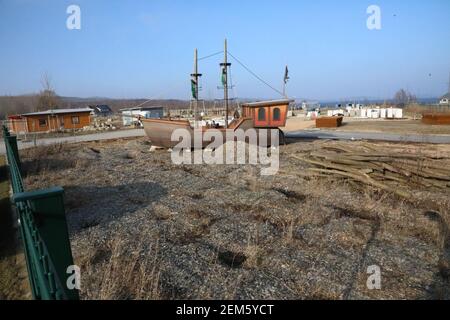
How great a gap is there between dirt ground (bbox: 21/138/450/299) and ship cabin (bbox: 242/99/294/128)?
21.7 ft

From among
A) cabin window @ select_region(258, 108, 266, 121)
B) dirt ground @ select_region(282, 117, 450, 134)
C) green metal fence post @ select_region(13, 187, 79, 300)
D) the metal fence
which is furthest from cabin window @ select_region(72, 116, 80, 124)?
green metal fence post @ select_region(13, 187, 79, 300)

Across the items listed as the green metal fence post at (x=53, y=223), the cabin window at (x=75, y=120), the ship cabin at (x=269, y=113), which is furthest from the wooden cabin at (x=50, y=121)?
the green metal fence post at (x=53, y=223)

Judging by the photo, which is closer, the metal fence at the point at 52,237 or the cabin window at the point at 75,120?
the metal fence at the point at 52,237

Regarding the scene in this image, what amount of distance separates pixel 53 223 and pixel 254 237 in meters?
5.25

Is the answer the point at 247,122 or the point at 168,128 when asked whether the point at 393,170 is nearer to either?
the point at 247,122

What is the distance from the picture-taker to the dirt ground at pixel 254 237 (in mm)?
5109

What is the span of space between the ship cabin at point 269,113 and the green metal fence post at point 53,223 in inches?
673

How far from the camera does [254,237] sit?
702 cm

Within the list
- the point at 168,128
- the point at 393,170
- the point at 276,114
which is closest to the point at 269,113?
the point at 276,114

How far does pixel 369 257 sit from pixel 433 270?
1054 mm

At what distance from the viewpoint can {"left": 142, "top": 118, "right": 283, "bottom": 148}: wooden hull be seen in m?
19.0

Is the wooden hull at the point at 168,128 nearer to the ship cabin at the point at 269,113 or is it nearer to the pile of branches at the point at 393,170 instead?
the ship cabin at the point at 269,113
